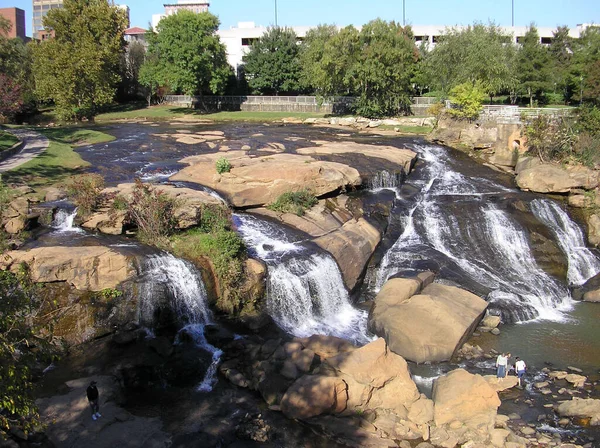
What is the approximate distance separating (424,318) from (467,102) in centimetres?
2670

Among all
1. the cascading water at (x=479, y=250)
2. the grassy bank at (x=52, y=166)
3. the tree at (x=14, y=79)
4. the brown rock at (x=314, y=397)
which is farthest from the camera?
the tree at (x=14, y=79)

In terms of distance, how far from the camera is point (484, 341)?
19.0 meters

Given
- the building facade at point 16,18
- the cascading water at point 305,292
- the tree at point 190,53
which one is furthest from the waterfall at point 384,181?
the building facade at point 16,18

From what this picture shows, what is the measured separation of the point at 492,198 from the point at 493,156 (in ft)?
29.7

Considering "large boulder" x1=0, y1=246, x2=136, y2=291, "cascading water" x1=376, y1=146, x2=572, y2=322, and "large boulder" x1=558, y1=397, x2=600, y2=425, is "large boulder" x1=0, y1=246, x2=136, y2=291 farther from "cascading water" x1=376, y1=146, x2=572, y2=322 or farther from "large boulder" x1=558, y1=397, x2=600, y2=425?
"large boulder" x1=558, y1=397, x2=600, y2=425

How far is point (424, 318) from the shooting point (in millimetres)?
18531

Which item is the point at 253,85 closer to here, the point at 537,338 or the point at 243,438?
the point at 537,338

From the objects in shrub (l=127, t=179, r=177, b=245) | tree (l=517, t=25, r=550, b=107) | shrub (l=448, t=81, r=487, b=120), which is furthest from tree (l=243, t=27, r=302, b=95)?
shrub (l=127, t=179, r=177, b=245)

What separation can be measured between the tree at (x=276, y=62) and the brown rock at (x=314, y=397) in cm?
5272

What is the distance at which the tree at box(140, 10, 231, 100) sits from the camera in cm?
5497

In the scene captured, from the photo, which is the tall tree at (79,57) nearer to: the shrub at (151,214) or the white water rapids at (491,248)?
the shrub at (151,214)

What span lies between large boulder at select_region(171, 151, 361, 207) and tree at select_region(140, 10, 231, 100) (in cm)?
3030

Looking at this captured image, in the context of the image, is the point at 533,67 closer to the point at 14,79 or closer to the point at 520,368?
the point at 520,368

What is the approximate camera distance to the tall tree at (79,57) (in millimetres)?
50500
